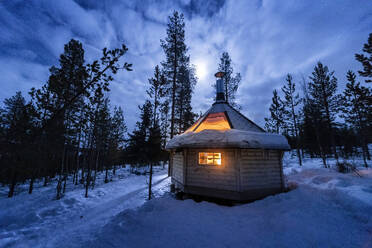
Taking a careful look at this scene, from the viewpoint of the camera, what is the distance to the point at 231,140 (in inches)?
234

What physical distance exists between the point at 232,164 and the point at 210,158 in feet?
3.70

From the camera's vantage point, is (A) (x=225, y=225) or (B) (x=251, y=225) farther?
(A) (x=225, y=225)

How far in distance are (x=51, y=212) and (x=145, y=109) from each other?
750 cm

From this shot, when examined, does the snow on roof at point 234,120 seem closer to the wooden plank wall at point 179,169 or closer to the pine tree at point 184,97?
the wooden plank wall at point 179,169

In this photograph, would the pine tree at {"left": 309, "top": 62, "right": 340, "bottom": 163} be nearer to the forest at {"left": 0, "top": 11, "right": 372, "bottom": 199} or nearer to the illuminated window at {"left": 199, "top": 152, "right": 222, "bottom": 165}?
the forest at {"left": 0, "top": 11, "right": 372, "bottom": 199}

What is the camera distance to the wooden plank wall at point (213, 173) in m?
6.34

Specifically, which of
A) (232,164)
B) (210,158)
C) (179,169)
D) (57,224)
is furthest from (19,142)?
(232,164)

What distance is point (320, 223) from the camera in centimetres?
420

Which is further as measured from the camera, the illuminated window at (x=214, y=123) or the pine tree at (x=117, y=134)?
the pine tree at (x=117, y=134)

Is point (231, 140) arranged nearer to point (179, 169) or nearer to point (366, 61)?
point (179, 169)

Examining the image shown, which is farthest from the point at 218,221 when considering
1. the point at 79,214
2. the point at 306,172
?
the point at 306,172

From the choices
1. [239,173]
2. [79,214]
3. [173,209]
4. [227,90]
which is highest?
[227,90]

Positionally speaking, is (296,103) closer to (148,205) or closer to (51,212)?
(148,205)

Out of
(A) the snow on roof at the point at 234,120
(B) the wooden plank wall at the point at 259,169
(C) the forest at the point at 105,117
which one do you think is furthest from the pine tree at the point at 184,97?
(B) the wooden plank wall at the point at 259,169
